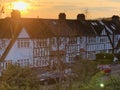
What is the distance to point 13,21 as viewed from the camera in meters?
55.6

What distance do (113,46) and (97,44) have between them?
562cm

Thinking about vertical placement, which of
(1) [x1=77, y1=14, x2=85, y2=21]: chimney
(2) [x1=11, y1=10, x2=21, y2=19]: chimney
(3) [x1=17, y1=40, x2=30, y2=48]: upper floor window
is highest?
(1) [x1=77, y1=14, x2=85, y2=21]: chimney

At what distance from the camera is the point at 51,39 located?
2395 inches

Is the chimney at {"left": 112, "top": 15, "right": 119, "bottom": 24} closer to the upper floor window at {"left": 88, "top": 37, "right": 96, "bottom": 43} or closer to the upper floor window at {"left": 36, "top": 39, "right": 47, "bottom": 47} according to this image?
the upper floor window at {"left": 88, "top": 37, "right": 96, "bottom": 43}

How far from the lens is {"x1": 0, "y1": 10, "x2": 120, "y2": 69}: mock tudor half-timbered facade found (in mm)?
53094

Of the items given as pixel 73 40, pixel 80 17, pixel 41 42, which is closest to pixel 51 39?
pixel 41 42

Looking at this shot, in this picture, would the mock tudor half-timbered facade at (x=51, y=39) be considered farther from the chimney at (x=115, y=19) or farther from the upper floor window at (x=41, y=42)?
the chimney at (x=115, y=19)

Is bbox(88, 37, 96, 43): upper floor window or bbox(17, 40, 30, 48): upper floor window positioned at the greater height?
bbox(88, 37, 96, 43): upper floor window

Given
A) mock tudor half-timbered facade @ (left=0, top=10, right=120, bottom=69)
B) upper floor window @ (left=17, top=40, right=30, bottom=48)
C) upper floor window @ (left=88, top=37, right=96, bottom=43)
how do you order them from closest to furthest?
mock tudor half-timbered facade @ (left=0, top=10, right=120, bottom=69)
upper floor window @ (left=17, top=40, right=30, bottom=48)
upper floor window @ (left=88, top=37, right=96, bottom=43)

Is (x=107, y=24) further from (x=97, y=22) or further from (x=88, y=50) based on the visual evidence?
(x=88, y=50)

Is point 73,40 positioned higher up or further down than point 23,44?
higher up

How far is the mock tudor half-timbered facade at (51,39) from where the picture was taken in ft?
174

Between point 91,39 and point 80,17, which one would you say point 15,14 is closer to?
point 80,17

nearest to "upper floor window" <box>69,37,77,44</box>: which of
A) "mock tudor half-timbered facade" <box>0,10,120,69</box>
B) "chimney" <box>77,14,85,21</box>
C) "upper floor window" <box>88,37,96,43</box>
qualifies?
"mock tudor half-timbered facade" <box>0,10,120,69</box>
